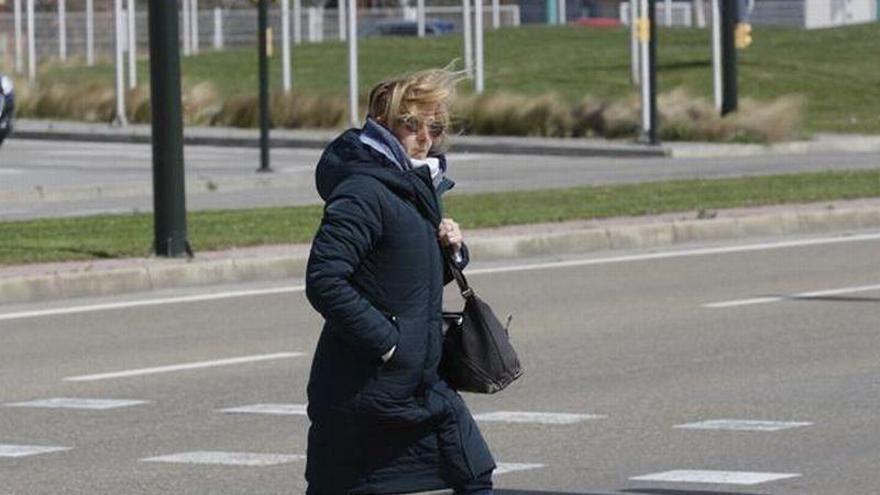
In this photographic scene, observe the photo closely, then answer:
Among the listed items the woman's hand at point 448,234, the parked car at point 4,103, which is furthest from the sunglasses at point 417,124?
the parked car at point 4,103

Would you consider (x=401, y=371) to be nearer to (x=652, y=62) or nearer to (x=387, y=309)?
(x=387, y=309)

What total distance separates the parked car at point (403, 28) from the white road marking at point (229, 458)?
68666 millimetres

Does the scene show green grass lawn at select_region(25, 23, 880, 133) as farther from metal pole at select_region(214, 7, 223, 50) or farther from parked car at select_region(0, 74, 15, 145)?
parked car at select_region(0, 74, 15, 145)

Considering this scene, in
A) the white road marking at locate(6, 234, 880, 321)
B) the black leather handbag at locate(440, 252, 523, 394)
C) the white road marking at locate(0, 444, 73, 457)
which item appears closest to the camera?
the black leather handbag at locate(440, 252, 523, 394)

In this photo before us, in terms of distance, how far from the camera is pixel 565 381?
13070 mm

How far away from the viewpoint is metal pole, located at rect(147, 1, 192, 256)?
63.4 ft

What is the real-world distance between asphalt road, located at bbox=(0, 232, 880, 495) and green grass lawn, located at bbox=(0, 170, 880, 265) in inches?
74.8

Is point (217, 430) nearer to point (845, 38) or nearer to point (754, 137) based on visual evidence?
point (754, 137)

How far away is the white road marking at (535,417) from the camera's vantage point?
38.1 ft

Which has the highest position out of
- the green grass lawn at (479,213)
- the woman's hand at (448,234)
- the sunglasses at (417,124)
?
the sunglasses at (417,124)

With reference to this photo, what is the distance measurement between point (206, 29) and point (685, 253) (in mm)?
60279

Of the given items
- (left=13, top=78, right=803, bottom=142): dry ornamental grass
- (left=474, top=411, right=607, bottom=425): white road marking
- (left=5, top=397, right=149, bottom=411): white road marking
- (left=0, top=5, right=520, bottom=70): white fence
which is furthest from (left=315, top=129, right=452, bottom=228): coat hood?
(left=0, top=5, right=520, bottom=70): white fence

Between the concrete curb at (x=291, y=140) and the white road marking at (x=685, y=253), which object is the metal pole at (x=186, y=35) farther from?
the white road marking at (x=685, y=253)

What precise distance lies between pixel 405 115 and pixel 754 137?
32.7m
